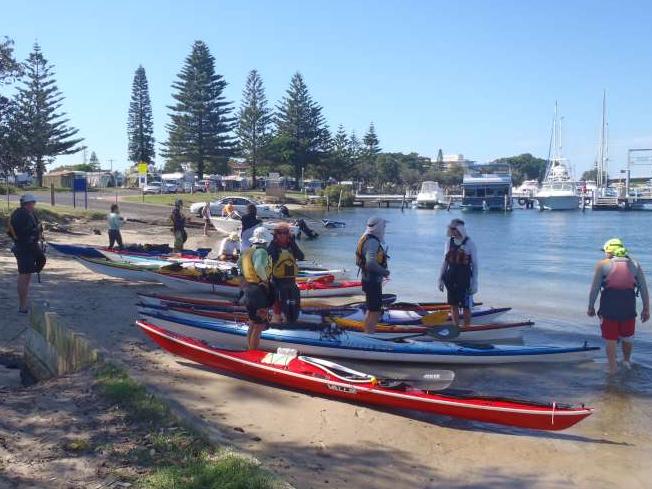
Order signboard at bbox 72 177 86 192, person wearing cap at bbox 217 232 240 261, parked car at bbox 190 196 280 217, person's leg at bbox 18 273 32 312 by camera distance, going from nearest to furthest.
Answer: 1. person's leg at bbox 18 273 32 312
2. person wearing cap at bbox 217 232 240 261
3. signboard at bbox 72 177 86 192
4. parked car at bbox 190 196 280 217

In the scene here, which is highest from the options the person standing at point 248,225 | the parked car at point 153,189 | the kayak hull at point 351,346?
Result: the parked car at point 153,189

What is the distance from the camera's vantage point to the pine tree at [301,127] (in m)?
80.0

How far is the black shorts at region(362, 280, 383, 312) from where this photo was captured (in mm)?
8867

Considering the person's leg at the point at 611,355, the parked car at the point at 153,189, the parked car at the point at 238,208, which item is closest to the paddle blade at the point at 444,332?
the person's leg at the point at 611,355

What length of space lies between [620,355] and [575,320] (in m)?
3.67

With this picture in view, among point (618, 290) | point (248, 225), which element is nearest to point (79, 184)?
point (248, 225)

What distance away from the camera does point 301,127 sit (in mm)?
80562

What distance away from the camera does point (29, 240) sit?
974cm

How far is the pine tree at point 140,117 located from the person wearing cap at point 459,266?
232 feet

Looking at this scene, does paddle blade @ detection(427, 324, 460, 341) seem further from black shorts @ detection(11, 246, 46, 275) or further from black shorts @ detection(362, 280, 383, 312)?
black shorts @ detection(11, 246, 46, 275)

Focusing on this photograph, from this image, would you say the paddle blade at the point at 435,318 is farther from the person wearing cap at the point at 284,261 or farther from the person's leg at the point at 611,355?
the person wearing cap at the point at 284,261

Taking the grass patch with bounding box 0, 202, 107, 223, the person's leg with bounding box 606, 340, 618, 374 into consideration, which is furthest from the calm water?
the grass patch with bounding box 0, 202, 107, 223

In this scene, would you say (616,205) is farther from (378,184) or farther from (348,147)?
(378,184)

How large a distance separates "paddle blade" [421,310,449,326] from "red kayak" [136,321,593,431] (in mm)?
3640
